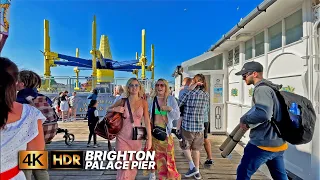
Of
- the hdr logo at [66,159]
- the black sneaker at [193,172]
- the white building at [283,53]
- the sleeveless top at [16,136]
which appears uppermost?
the white building at [283,53]

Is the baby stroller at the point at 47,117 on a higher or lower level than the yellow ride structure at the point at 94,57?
lower

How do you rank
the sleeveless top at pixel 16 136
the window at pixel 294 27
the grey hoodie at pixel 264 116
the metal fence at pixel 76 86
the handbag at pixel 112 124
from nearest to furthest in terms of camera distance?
the sleeveless top at pixel 16 136 → the grey hoodie at pixel 264 116 → the handbag at pixel 112 124 → the window at pixel 294 27 → the metal fence at pixel 76 86

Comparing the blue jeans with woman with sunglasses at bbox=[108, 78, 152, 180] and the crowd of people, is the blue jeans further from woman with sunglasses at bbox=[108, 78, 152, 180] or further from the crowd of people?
woman with sunglasses at bbox=[108, 78, 152, 180]

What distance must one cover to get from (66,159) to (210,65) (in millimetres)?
5606

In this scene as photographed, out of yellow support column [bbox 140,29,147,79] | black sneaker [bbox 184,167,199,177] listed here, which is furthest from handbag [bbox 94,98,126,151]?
yellow support column [bbox 140,29,147,79]

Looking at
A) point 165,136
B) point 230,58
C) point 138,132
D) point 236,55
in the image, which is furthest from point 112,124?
point 230,58

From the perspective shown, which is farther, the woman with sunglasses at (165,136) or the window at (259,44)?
the window at (259,44)

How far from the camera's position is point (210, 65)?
23.7 ft

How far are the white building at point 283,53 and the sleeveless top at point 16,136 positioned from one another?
10.7 feet

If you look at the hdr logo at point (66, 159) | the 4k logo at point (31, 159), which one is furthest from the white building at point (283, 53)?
the 4k logo at point (31, 159)

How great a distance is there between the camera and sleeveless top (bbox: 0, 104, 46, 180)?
1.10 m

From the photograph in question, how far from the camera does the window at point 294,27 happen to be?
3.44 meters

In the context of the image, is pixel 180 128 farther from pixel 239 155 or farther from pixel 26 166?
pixel 26 166

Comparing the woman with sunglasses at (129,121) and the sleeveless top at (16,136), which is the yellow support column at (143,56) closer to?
the woman with sunglasses at (129,121)
